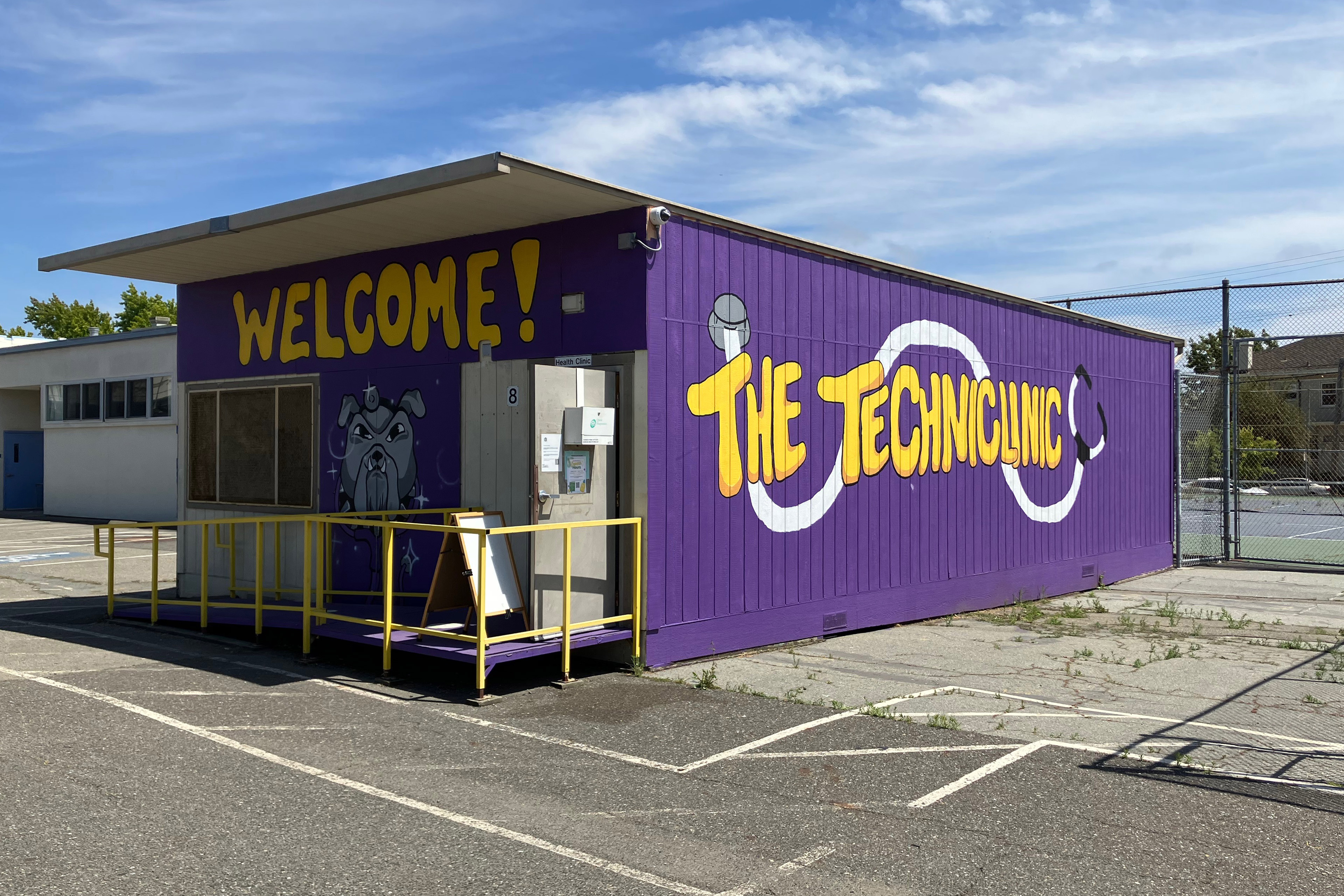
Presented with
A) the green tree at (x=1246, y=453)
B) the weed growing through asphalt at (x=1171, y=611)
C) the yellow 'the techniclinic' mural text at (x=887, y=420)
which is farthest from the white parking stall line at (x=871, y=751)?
the green tree at (x=1246, y=453)

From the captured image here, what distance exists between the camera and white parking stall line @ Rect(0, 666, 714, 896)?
15.6 feet

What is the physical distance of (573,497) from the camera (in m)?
9.03

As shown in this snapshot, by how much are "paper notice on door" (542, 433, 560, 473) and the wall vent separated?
3664 millimetres

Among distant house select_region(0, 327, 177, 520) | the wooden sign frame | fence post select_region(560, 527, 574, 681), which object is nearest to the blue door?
distant house select_region(0, 327, 177, 520)

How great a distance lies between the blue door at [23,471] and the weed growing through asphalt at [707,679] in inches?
1342

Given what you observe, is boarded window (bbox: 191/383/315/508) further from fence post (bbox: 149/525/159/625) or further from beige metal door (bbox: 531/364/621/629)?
beige metal door (bbox: 531/364/621/629)

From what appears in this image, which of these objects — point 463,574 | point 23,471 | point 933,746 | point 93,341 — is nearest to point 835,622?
point 463,574

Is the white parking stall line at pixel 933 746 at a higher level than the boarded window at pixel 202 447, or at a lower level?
lower

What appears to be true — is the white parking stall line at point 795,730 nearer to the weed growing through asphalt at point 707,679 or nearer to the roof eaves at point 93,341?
the weed growing through asphalt at point 707,679

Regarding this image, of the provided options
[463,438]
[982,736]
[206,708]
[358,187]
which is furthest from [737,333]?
[206,708]

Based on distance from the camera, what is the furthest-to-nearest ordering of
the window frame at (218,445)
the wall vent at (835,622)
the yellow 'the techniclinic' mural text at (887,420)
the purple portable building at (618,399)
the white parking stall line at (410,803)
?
the window frame at (218,445)
the wall vent at (835,622)
the yellow 'the techniclinic' mural text at (887,420)
the purple portable building at (618,399)
the white parking stall line at (410,803)

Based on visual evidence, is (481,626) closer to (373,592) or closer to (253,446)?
(373,592)

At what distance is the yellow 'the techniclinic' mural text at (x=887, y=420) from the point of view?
1011cm

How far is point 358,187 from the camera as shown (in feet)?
29.4
